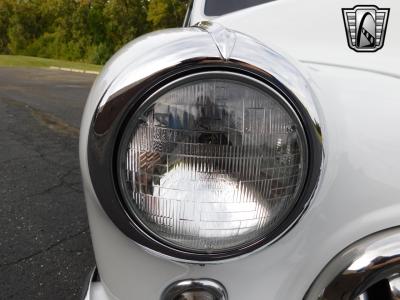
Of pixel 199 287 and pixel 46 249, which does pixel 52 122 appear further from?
pixel 199 287

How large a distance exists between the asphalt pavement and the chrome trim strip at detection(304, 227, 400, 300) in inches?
57.1

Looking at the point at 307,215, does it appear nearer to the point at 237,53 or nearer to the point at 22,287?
the point at 237,53

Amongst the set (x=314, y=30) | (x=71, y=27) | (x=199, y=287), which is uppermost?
(x=71, y=27)

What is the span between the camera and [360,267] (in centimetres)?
80

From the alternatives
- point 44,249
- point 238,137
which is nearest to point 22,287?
point 44,249

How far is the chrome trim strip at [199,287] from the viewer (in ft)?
2.63

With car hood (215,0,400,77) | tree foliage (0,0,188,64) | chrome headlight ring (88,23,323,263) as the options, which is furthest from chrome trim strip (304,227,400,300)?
tree foliage (0,0,188,64)

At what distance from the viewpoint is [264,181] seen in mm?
713

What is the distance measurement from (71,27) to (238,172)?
25.1 m

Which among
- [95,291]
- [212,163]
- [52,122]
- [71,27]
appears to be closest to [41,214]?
[95,291]

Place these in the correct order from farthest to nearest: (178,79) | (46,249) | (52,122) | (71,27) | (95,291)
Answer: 1. (71,27)
2. (52,122)
3. (46,249)
4. (95,291)
5. (178,79)

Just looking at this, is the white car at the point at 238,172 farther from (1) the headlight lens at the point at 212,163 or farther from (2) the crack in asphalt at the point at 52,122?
(2) the crack in asphalt at the point at 52,122

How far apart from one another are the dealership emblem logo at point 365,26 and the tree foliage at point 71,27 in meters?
14.5

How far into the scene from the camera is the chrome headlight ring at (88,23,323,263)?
0.65m
